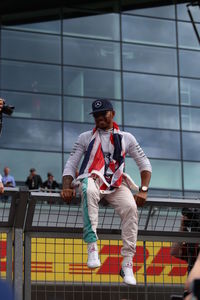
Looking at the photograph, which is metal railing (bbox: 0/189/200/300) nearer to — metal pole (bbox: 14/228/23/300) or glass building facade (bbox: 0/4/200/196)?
metal pole (bbox: 14/228/23/300)

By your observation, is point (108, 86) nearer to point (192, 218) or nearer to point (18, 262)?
point (192, 218)

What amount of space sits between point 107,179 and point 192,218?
108 centimetres

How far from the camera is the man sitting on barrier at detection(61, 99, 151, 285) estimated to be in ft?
19.1

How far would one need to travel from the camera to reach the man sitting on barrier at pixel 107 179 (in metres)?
5.82

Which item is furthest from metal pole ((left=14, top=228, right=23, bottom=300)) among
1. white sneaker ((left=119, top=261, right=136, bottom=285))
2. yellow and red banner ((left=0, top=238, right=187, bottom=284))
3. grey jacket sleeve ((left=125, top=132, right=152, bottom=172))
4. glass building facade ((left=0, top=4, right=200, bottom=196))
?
glass building facade ((left=0, top=4, right=200, bottom=196))

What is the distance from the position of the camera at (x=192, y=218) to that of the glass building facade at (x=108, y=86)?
72.0ft

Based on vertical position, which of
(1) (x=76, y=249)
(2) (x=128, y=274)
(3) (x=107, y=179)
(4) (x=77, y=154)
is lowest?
(2) (x=128, y=274)

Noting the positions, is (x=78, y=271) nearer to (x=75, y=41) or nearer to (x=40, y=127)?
(x=40, y=127)

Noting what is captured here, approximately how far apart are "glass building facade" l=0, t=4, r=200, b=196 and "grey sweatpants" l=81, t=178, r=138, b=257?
73.8ft

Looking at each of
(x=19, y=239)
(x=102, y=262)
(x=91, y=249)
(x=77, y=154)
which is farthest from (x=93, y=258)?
(x=77, y=154)

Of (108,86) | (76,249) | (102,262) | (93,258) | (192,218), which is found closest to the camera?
(93,258)

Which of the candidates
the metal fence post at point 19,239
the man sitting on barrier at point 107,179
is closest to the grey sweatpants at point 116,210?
the man sitting on barrier at point 107,179

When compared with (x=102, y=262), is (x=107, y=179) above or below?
above

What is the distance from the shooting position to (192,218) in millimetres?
6684
